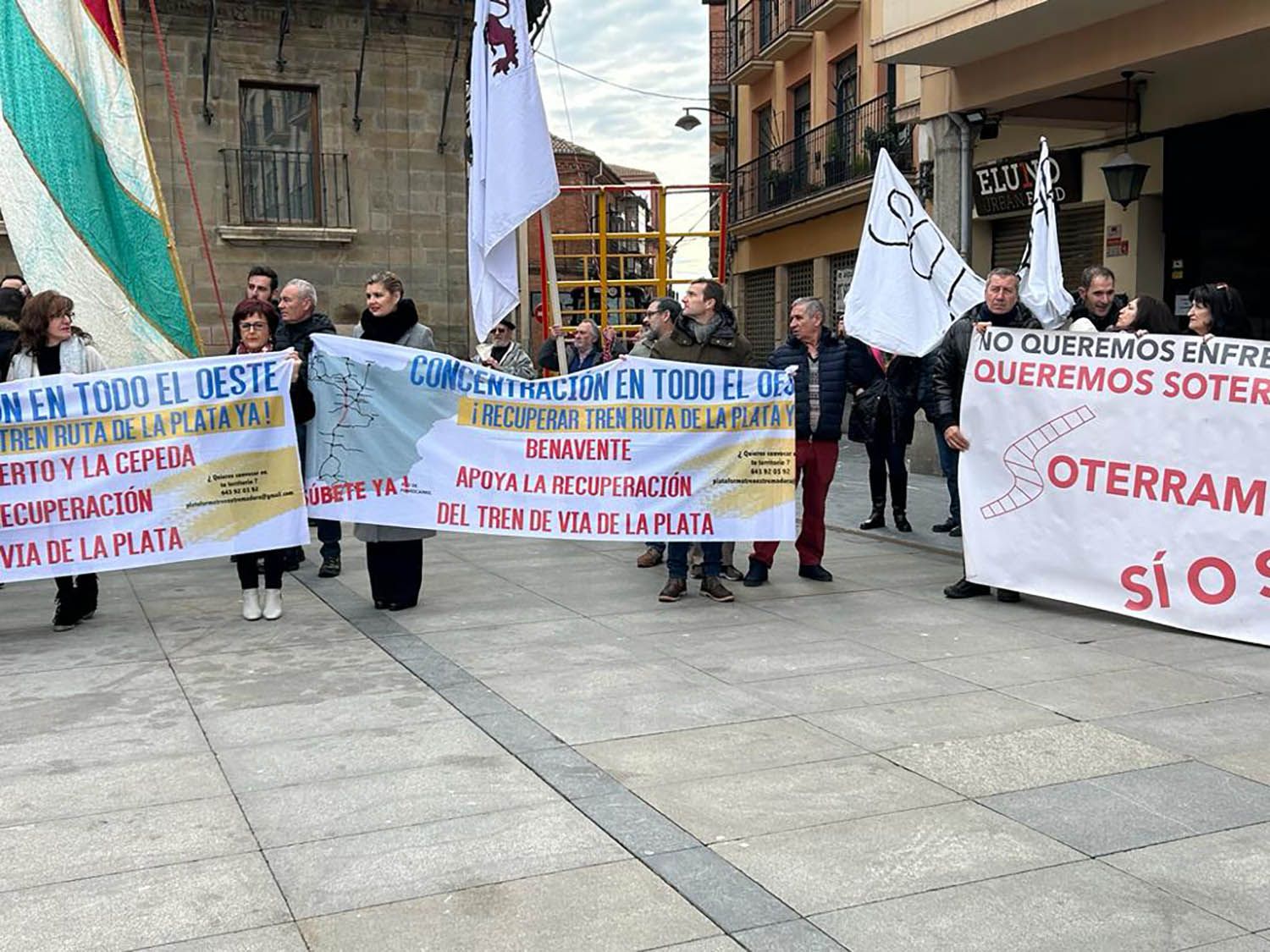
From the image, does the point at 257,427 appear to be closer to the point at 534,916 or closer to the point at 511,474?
the point at 511,474

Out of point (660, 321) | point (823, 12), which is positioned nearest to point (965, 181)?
point (660, 321)

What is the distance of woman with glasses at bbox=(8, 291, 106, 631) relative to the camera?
690 centimetres

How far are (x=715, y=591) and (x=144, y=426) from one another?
3.24 meters

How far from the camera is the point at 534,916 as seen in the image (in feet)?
11.1

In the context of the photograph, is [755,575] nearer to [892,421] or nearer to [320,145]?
[892,421]

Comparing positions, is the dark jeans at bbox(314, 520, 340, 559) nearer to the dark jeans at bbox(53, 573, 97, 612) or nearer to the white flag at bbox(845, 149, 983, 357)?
the dark jeans at bbox(53, 573, 97, 612)

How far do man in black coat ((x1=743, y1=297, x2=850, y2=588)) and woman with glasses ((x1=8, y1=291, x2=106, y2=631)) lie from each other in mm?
3849

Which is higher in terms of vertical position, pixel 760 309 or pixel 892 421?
pixel 760 309

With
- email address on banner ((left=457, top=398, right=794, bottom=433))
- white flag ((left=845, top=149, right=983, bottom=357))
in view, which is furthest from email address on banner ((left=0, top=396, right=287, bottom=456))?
white flag ((left=845, top=149, right=983, bottom=357))

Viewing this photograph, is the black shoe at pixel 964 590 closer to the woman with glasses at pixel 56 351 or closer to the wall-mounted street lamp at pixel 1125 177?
the woman with glasses at pixel 56 351

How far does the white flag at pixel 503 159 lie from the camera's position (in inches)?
343

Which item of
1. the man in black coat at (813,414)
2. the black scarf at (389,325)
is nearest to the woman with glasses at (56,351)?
the black scarf at (389,325)

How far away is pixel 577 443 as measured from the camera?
24.7 feet

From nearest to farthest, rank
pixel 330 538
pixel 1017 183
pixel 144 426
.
Answer: pixel 144 426
pixel 330 538
pixel 1017 183
